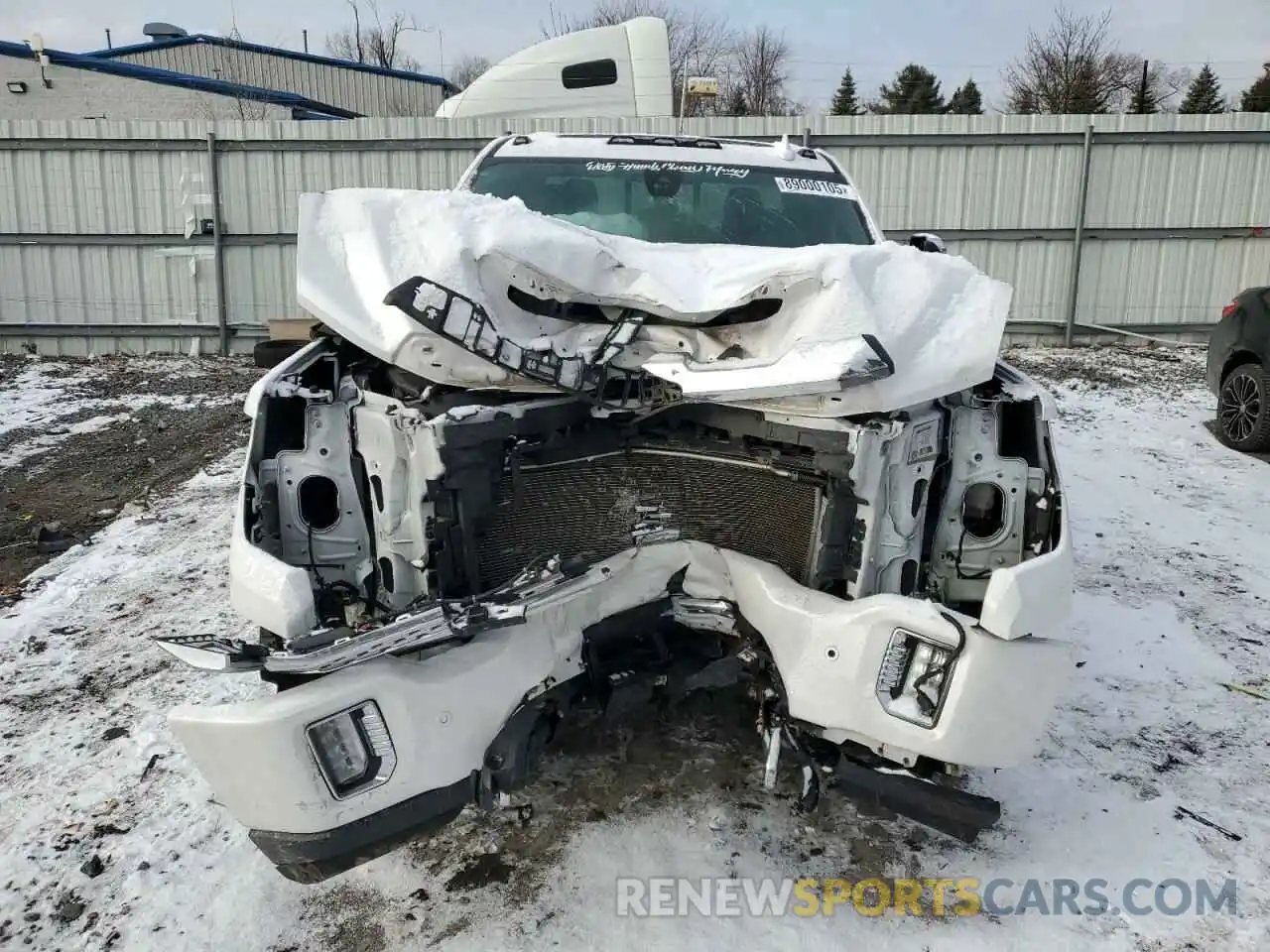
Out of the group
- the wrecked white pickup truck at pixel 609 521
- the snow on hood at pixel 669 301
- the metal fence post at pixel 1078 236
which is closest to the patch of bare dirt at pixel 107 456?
the wrecked white pickup truck at pixel 609 521

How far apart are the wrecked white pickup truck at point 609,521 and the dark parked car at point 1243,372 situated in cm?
546

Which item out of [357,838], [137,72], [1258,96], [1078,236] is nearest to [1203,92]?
[1258,96]

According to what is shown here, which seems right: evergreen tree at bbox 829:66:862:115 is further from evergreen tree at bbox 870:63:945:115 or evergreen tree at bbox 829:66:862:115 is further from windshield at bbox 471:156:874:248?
windshield at bbox 471:156:874:248

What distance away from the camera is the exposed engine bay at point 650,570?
223cm

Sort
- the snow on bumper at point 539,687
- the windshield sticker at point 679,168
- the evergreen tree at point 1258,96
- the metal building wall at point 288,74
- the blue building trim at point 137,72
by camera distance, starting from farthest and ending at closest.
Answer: the evergreen tree at point 1258,96
the metal building wall at point 288,74
the blue building trim at point 137,72
the windshield sticker at point 679,168
the snow on bumper at point 539,687

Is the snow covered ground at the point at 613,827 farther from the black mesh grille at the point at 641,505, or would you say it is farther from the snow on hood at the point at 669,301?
the snow on hood at the point at 669,301

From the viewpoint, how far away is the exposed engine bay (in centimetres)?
223

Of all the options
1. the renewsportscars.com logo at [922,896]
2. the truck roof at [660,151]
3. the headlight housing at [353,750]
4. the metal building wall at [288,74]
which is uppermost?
the metal building wall at [288,74]

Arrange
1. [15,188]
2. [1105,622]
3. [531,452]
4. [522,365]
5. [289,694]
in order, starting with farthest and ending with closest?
[15,188]
[1105,622]
[531,452]
[522,365]
[289,694]

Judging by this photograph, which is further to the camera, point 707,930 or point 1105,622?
point 1105,622

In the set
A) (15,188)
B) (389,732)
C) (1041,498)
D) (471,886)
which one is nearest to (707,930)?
(471,886)

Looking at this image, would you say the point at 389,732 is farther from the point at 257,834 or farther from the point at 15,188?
the point at 15,188

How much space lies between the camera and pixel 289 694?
6.76 ft

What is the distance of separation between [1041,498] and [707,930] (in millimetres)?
1562
